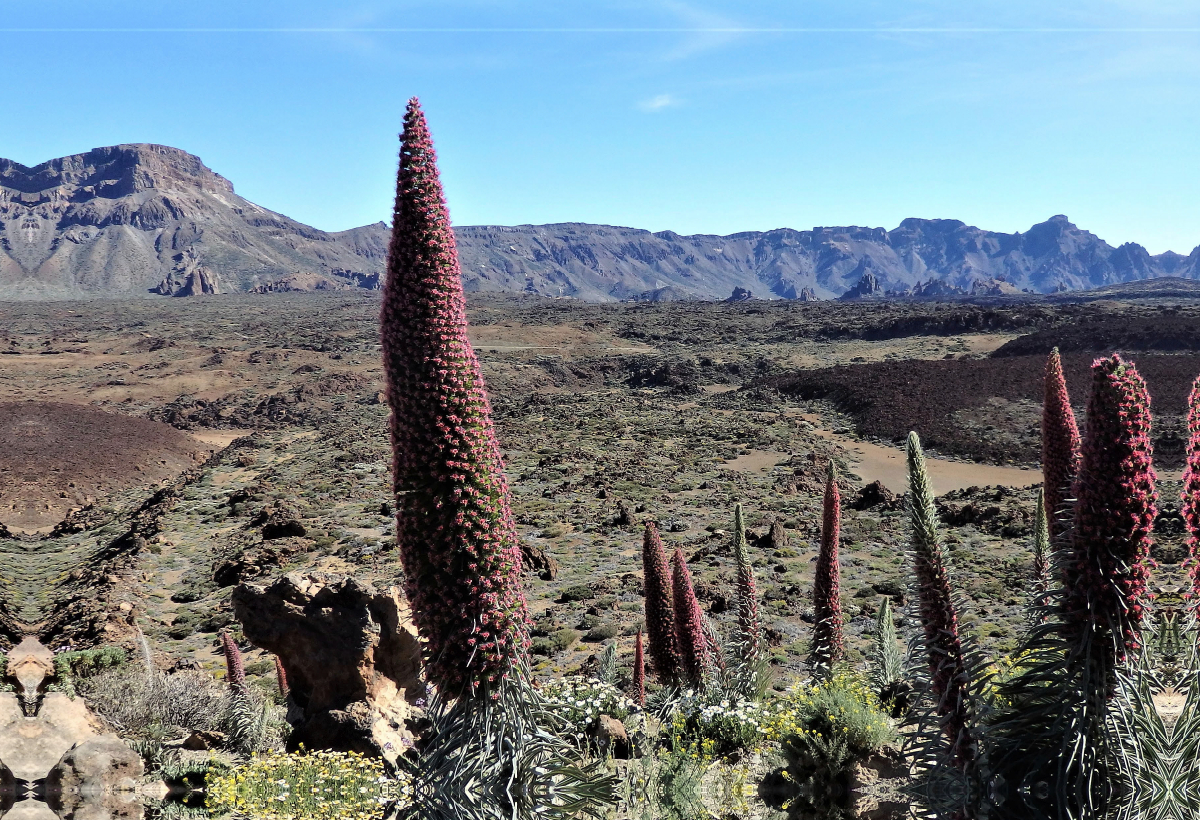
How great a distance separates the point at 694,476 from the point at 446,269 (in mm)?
28042

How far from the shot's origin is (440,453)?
3.19 metres

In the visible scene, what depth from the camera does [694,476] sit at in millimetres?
30750

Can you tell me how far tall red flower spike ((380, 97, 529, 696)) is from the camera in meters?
3.18

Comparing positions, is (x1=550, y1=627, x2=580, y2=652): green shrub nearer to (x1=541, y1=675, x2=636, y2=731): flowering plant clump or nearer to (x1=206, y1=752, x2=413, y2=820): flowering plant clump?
(x1=541, y1=675, x2=636, y2=731): flowering plant clump

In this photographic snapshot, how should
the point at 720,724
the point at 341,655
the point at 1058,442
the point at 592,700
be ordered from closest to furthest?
the point at 1058,442 < the point at 341,655 < the point at 720,724 < the point at 592,700

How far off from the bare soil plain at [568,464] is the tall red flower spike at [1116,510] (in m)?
1.73

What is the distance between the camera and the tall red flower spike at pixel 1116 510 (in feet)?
9.02

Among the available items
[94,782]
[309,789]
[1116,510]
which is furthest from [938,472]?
[94,782]

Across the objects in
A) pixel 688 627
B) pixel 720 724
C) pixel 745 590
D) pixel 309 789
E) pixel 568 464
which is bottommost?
pixel 568 464

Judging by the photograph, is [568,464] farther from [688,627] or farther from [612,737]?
[612,737]

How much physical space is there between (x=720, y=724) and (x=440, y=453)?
15.9 ft

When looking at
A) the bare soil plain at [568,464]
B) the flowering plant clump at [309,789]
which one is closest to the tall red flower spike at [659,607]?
the flowering plant clump at [309,789]

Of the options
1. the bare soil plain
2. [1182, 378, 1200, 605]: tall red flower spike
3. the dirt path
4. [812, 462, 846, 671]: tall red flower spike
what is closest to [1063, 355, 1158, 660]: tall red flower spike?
[1182, 378, 1200, 605]: tall red flower spike

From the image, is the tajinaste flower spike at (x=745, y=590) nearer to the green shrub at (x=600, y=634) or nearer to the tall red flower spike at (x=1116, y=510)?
the tall red flower spike at (x=1116, y=510)
